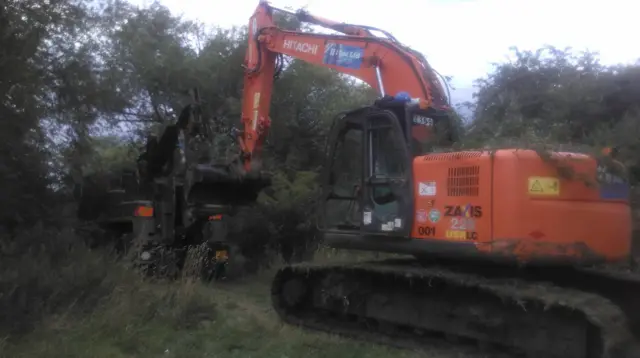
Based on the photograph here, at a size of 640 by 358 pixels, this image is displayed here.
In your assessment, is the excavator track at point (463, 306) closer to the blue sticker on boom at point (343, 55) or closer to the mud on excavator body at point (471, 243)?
the mud on excavator body at point (471, 243)

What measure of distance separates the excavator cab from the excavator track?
0.47 meters

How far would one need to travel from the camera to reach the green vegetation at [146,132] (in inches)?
271

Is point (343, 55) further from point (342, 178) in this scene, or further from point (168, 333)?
point (168, 333)

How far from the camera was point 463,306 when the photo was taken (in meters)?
6.86

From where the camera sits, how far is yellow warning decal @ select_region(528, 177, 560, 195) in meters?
6.27

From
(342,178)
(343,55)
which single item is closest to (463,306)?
(342,178)

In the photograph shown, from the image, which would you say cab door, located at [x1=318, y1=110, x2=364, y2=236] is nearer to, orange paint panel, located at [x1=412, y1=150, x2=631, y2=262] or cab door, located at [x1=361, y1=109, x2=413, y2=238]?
cab door, located at [x1=361, y1=109, x2=413, y2=238]

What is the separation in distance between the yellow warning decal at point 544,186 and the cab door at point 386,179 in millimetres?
1234

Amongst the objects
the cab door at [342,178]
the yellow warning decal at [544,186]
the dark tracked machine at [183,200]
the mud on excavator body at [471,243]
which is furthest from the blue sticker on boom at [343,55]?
the yellow warning decal at [544,186]

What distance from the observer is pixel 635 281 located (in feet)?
22.7

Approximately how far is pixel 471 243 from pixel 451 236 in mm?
234

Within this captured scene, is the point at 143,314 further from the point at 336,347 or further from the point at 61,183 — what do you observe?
the point at 61,183

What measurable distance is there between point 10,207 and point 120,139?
29.7ft

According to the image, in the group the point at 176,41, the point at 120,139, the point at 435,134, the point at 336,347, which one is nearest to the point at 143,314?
the point at 336,347
